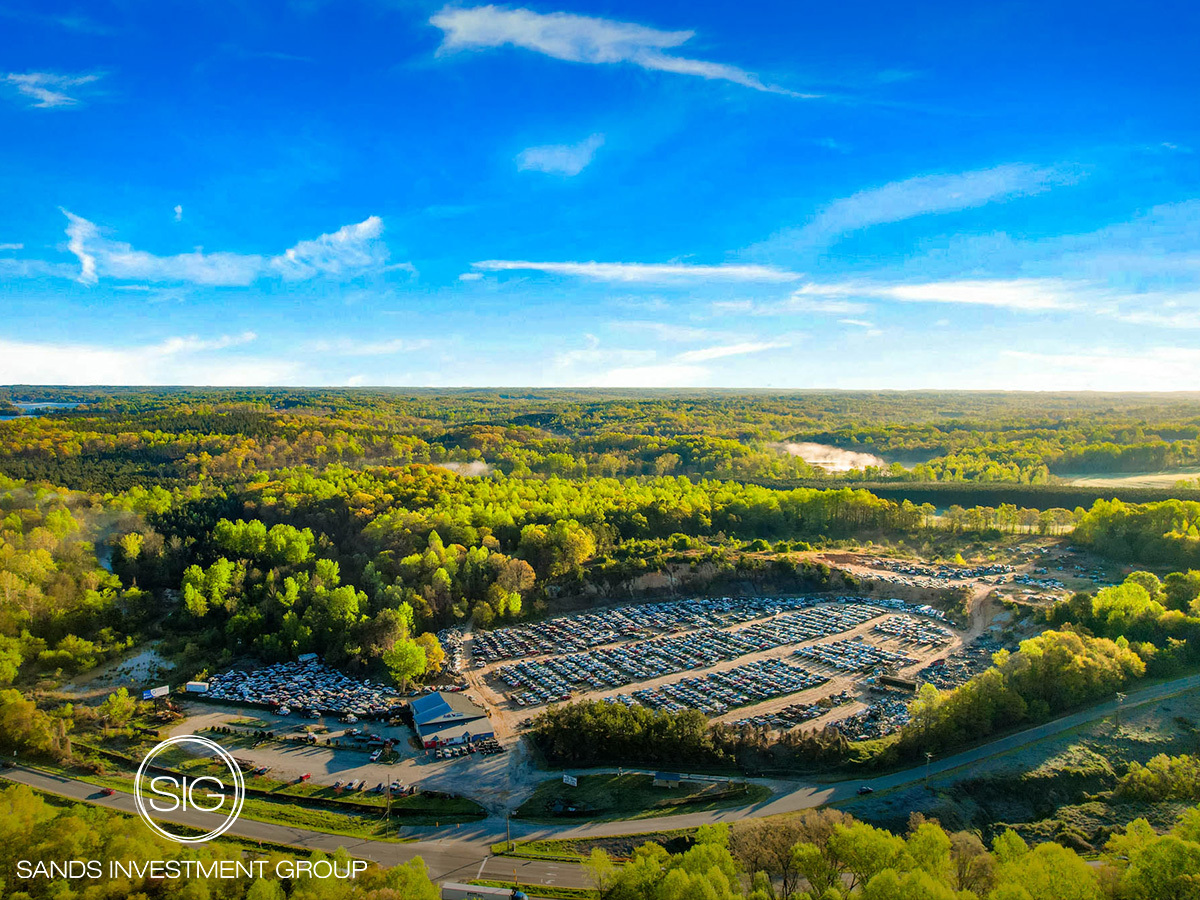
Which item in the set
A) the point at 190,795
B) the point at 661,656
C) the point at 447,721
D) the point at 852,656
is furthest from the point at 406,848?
the point at 852,656

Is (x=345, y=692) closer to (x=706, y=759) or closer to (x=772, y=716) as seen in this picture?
(x=706, y=759)

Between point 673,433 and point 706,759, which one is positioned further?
point 673,433

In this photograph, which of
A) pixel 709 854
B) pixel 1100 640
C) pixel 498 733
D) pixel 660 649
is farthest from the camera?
pixel 660 649

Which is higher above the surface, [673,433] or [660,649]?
[673,433]

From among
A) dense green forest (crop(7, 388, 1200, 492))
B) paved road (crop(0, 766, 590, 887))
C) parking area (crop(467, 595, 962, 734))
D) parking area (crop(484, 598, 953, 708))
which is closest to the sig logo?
paved road (crop(0, 766, 590, 887))

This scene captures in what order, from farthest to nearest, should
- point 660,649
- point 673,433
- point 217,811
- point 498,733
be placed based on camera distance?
point 673,433
point 660,649
point 498,733
point 217,811

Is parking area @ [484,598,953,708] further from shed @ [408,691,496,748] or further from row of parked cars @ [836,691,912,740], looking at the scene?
row of parked cars @ [836,691,912,740]

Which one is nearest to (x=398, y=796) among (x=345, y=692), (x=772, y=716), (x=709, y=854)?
(x=345, y=692)

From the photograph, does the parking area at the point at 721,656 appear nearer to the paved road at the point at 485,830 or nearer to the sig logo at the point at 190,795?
the paved road at the point at 485,830
